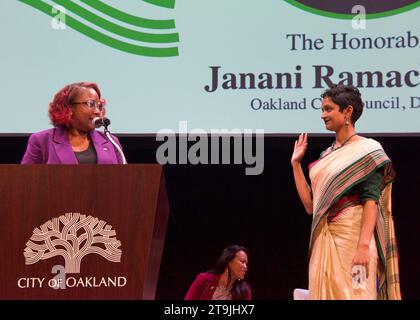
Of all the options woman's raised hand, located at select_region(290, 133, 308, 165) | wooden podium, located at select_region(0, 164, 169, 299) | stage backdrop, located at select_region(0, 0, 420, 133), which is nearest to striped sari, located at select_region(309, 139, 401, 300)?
woman's raised hand, located at select_region(290, 133, 308, 165)

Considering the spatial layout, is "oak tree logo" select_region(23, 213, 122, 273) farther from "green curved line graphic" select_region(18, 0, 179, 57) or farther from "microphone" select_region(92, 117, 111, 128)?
"green curved line graphic" select_region(18, 0, 179, 57)

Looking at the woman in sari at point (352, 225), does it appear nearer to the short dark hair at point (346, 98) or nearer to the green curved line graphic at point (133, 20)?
the short dark hair at point (346, 98)

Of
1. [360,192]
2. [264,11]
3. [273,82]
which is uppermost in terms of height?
[264,11]

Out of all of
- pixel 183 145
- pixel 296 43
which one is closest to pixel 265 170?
pixel 183 145

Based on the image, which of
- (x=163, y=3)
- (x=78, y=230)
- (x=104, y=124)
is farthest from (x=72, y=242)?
(x=163, y=3)

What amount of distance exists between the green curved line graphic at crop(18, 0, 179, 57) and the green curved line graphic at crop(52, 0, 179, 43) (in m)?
0.04

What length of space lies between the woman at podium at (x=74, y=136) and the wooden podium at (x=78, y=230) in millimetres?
748

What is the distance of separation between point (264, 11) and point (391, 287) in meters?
1.95

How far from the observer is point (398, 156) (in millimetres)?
4898

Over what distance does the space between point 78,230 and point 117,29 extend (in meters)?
2.23

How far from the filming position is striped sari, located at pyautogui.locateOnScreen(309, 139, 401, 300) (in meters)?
3.02

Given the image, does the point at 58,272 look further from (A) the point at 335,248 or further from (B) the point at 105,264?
(A) the point at 335,248

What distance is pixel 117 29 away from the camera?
4.43 meters

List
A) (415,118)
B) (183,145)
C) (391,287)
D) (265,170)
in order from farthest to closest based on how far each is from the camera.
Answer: (265,170) < (183,145) < (415,118) < (391,287)
